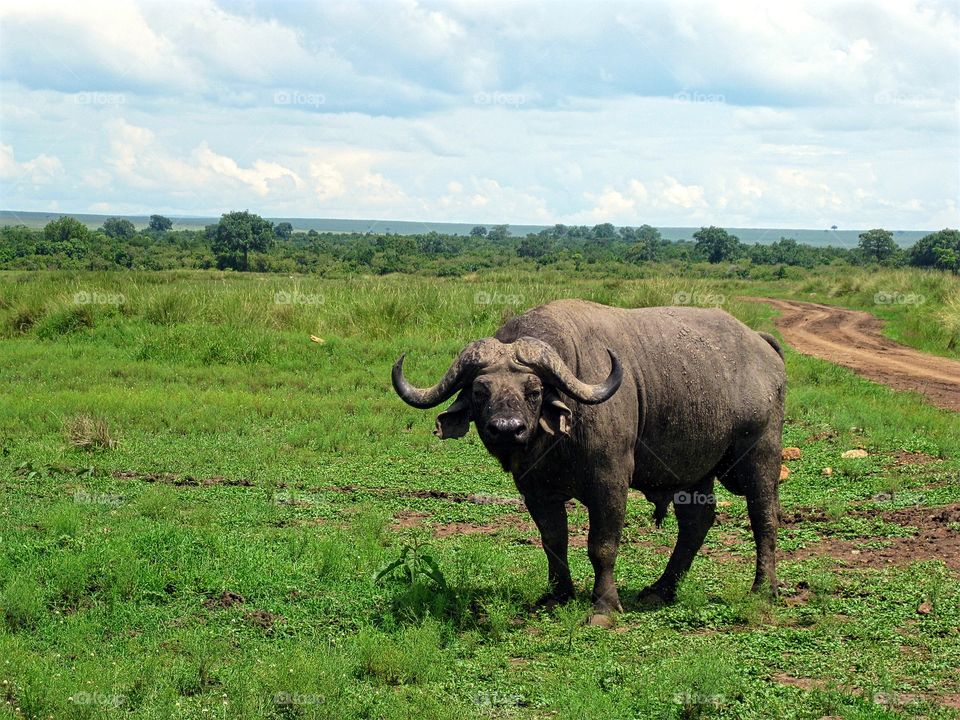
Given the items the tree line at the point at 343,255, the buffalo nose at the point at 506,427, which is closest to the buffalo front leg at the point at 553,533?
the buffalo nose at the point at 506,427

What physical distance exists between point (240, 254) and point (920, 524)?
59.7m

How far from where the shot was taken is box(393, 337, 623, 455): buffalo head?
569 centimetres

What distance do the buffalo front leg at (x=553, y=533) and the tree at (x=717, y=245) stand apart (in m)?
74.3

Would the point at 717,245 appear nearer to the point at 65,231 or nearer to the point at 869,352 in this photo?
the point at 65,231

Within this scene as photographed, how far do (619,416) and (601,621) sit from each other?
127 centimetres

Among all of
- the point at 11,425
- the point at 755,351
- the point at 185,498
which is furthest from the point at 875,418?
the point at 11,425

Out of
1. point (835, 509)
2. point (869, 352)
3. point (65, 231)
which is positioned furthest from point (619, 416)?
point (65, 231)

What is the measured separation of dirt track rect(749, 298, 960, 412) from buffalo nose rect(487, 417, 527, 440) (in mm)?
10656

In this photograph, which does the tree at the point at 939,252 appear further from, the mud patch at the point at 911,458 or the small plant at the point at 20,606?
the small plant at the point at 20,606

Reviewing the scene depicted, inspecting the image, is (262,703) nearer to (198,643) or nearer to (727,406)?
(198,643)

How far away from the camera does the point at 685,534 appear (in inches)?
285

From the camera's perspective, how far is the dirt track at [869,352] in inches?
653

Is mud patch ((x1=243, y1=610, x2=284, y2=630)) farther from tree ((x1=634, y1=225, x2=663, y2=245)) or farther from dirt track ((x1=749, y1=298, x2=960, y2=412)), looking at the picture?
tree ((x1=634, y1=225, x2=663, y2=245))

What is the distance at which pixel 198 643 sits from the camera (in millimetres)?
5902
